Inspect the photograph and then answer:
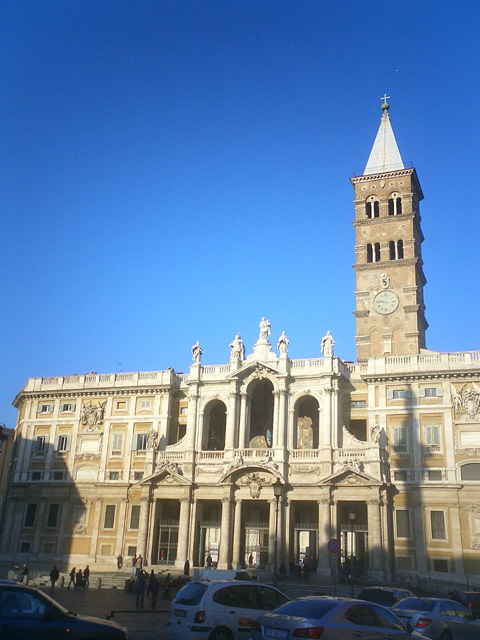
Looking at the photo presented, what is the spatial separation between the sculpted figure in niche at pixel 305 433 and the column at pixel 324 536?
17.0 ft

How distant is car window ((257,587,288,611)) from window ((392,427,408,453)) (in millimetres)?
30688

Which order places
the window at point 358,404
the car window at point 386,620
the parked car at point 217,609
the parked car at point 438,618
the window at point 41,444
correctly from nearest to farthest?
the car window at point 386,620, the parked car at point 217,609, the parked car at point 438,618, the window at point 358,404, the window at point 41,444

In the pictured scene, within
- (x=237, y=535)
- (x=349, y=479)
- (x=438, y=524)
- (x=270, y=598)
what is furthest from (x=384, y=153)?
(x=270, y=598)

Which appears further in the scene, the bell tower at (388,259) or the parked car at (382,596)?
the bell tower at (388,259)

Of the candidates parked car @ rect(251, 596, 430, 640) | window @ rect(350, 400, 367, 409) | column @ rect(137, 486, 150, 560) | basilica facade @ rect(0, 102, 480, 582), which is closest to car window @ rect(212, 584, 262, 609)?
parked car @ rect(251, 596, 430, 640)

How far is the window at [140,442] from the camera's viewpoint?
173 feet

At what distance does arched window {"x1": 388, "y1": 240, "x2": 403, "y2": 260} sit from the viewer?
6062cm

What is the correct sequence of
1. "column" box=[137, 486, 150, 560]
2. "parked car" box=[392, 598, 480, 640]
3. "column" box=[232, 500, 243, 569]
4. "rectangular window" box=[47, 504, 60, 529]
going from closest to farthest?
1. "parked car" box=[392, 598, 480, 640]
2. "column" box=[232, 500, 243, 569]
3. "column" box=[137, 486, 150, 560]
4. "rectangular window" box=[47, 504, 60, 529]

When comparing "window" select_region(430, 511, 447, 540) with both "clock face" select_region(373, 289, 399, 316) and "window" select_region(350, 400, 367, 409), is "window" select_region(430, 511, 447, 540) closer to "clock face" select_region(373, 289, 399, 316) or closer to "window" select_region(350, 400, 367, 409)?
"window" select_region(350, 400, 367, 409)

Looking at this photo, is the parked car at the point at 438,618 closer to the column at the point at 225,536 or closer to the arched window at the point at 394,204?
the column at the point at 225,536

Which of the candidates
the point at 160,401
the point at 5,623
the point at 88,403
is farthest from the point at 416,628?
the point at 88,403

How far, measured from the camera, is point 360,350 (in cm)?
5819

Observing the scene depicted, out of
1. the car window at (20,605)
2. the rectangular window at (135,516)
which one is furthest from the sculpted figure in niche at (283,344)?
the car window at (20,605)

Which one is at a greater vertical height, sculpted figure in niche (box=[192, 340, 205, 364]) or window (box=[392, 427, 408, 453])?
sculpted figure in niche (box=[192, 340, 205, 364])
